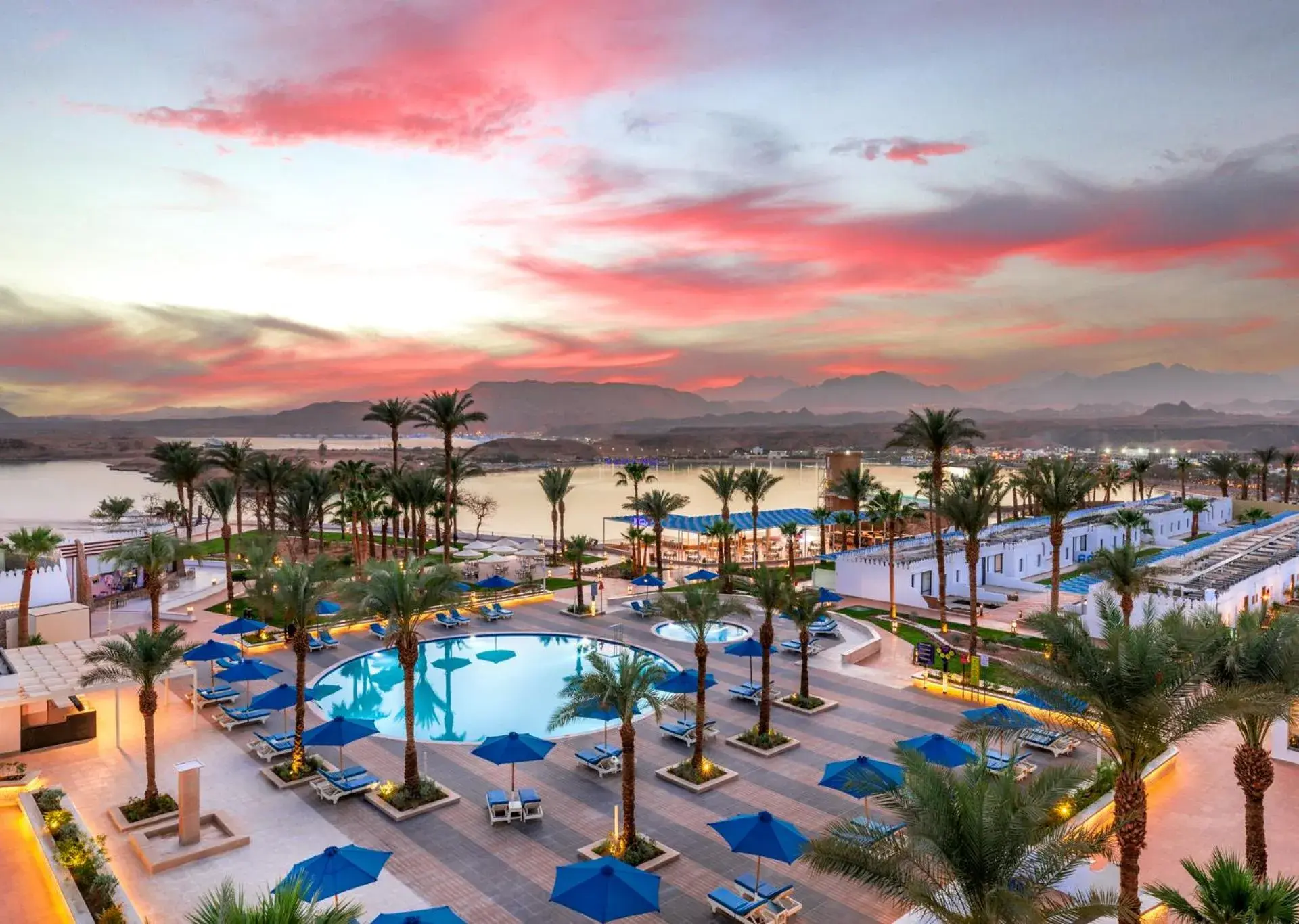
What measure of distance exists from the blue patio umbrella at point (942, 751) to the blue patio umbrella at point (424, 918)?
9719 millimetres

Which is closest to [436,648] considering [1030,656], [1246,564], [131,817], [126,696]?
[126,696]

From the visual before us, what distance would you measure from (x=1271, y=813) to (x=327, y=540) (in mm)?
56851

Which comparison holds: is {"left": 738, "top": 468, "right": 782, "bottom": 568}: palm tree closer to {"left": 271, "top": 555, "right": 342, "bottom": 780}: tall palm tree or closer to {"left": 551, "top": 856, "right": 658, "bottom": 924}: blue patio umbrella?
{"left": 271, "top": 555, "right": 342, "bottom": 780}: tall palm tree

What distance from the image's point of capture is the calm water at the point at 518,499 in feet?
301

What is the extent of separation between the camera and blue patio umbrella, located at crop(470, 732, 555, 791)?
1702 cm

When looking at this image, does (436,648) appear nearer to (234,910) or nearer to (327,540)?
(234,910)

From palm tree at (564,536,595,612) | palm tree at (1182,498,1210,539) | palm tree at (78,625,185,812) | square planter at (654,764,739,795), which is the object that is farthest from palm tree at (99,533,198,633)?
palm tree at (1182,498,1210,539)

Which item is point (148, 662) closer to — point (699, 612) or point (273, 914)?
point (273, 914)

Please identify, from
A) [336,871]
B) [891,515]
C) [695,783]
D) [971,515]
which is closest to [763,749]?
[695,783]

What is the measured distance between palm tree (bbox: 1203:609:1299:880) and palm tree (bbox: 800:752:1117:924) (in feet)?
17.8

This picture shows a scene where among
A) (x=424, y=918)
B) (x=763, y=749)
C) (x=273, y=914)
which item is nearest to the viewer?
(x=273, y=914)

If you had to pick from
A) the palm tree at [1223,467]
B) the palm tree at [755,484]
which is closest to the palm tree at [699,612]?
the palm tree at [755,484]

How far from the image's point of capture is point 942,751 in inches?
673

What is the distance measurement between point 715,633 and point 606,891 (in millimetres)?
22068
